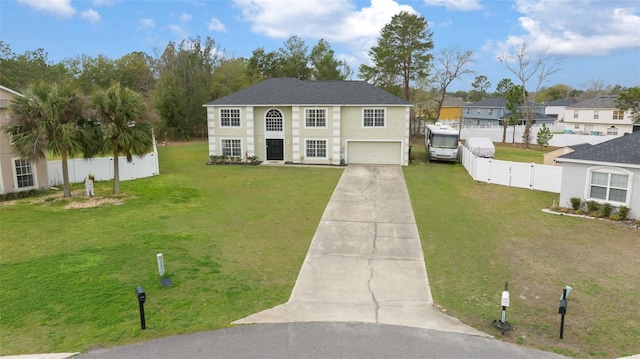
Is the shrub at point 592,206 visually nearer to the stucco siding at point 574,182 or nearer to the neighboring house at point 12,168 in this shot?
the stucco siding at point 574,182

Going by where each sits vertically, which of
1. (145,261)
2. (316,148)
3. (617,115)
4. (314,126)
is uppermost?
(617,115)

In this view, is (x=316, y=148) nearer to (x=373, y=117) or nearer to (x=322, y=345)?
(x=373, y=117)

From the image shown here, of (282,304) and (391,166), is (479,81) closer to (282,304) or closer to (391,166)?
(391,166)

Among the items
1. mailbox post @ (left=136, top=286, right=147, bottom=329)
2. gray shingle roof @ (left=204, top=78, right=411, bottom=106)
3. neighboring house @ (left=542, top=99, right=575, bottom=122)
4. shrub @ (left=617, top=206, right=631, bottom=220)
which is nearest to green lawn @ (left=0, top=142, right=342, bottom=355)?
mailbox post @ (left=136, top=286, right=147, bottom=329)

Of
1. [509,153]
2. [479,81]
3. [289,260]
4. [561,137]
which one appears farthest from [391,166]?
[479,81]

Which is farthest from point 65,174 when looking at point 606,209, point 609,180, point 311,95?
point 609,180

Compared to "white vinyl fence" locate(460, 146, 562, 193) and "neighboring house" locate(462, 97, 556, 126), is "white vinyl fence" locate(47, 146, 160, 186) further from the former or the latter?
"neighboring house" locate(462, 97, 556, 126)
